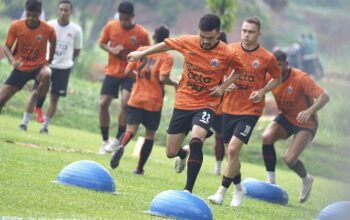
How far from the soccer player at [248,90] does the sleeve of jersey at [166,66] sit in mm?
1807

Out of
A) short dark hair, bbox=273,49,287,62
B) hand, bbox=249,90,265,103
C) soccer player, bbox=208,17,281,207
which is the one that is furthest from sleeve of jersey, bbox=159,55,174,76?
hand, bbox=249,90,265,103

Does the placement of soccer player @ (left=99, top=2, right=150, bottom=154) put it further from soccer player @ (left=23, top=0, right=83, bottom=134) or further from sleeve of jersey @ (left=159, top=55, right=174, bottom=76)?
sleeve of jersey @ (left=159, top=55, right=174, bottom=76)

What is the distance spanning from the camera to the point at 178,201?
12.2m

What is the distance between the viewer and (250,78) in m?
15.1

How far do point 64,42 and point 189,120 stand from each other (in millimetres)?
8701

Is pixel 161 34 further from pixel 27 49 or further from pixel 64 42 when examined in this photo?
pixel 64 42

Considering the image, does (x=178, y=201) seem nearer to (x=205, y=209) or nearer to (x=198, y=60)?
(x=205, y=209)

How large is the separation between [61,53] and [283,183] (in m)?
4.89

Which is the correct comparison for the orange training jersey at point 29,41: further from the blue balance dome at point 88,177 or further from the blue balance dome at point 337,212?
the blue balance dome at point 337,212

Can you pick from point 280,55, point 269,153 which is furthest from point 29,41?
point 280,55

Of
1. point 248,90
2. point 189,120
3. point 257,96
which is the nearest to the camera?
point 189,120

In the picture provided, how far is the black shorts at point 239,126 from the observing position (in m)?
14.7

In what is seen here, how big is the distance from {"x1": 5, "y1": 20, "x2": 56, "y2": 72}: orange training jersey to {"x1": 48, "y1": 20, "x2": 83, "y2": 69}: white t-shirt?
1.94 m

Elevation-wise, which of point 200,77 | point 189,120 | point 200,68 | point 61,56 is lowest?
point 61,56
